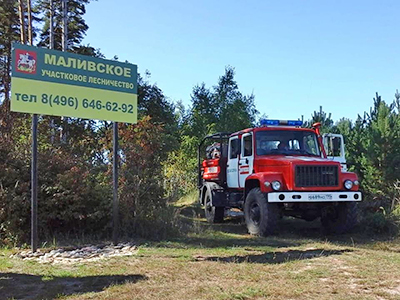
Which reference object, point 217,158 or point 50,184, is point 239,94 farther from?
point 50,184

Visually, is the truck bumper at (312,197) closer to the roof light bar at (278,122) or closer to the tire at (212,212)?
the roof light bar at (278,122)

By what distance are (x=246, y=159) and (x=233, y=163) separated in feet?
2.57

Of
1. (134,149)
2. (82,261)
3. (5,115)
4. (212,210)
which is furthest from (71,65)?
(5,115)

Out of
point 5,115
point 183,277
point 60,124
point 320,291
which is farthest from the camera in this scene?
point 60,124

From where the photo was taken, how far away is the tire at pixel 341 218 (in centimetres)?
917

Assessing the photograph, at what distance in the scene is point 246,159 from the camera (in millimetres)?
10133

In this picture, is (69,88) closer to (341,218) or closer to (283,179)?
(283,179)

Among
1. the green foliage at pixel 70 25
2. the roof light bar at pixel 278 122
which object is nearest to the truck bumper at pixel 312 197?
the roof light bar at pixel 278 122

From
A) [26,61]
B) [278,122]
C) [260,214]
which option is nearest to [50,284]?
[26,61]

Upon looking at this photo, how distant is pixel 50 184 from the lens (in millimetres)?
8844

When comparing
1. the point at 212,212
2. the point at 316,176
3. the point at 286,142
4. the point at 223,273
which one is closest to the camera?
the point at 223,273

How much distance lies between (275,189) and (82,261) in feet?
13.3

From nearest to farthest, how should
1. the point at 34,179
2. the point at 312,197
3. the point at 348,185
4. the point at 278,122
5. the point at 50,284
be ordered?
the point at 50,284 → the point at 34,179 → the point at 312,197 → the point at 348,185 → the point at 278,122

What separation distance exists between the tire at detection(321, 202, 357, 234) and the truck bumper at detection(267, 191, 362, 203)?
14.6 inches
